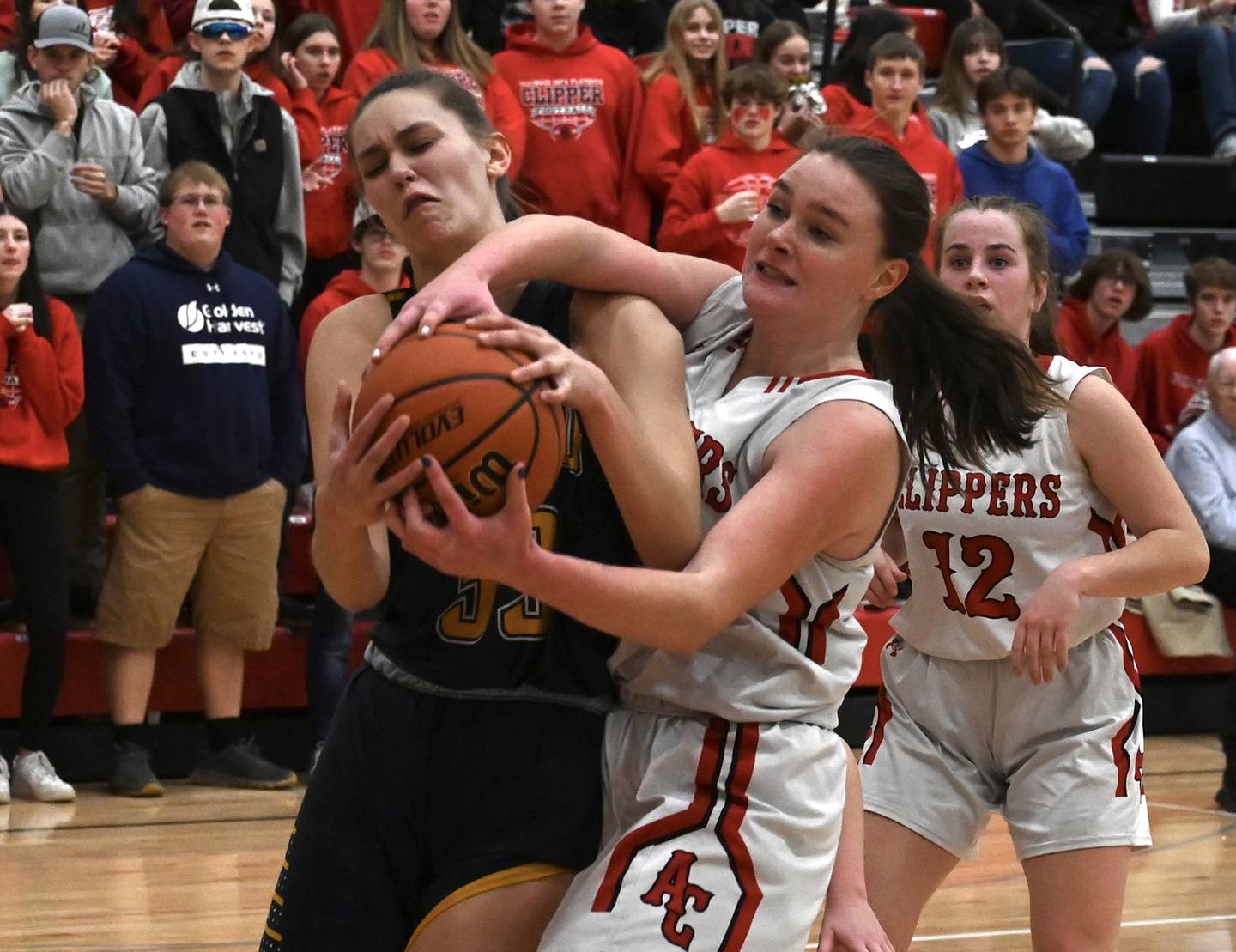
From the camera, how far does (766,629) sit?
2.26 metres

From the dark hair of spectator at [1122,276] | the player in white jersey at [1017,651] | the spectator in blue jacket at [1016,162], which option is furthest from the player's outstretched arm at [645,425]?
the dark hair of spectator at [1122,276]

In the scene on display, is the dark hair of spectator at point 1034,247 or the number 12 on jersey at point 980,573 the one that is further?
the dark hair of spectator at point 1034,247

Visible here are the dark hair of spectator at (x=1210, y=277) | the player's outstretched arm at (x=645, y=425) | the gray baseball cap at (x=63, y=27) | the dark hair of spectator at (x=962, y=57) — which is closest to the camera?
the player's outstretched arm at (x=645, y=425)

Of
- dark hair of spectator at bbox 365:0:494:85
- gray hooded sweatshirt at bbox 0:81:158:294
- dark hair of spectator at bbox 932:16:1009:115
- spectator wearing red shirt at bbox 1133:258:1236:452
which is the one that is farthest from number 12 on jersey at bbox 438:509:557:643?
dark hair of spectator at bbox 932:16:1009:115

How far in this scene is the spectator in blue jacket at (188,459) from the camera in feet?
19.2

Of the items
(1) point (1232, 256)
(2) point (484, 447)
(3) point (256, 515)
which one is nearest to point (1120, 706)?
(2) point (484, 447)

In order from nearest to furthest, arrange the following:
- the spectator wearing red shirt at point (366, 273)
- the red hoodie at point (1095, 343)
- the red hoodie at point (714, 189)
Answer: the spectator wearing red shirt at point (366, 273)
the red hoodie at point (714, 189)
the red hoodie at point (1095, 343)

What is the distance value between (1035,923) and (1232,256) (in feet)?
24.4

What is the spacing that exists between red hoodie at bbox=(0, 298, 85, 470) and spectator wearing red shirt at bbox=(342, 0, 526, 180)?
70.6 inches

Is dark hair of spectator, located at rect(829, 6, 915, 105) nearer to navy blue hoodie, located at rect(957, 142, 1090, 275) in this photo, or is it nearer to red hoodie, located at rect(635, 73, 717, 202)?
navy blue hoodie, located at rect(957, 142, 1090, 275)

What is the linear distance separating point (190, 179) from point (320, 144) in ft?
3.61

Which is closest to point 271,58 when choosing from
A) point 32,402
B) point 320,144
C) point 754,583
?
point 320,144

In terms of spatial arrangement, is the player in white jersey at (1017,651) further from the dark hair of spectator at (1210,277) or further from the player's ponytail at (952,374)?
the dark hair of spectator at (1210,277)

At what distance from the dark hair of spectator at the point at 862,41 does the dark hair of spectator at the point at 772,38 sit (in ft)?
1.93
